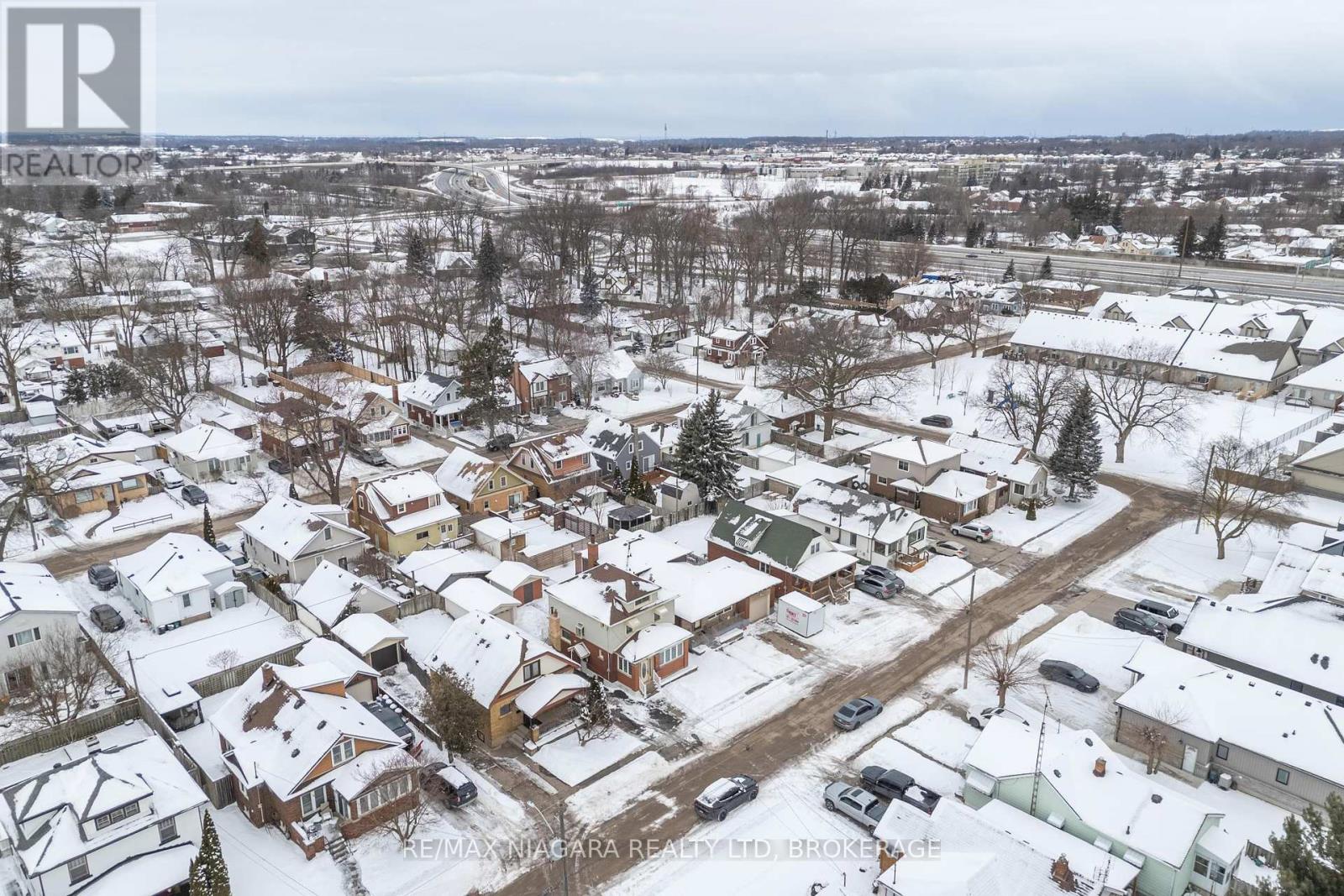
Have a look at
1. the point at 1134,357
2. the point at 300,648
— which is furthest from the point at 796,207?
the point at 300,648

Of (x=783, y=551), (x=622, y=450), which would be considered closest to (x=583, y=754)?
(x=783, y=551)

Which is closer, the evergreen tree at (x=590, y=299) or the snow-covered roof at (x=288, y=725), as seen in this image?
the snow-covered roof at (x=288, y=725)

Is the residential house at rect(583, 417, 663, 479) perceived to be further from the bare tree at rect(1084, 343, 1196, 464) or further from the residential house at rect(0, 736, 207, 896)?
the residential house at rect(0, 736, 207, 896)

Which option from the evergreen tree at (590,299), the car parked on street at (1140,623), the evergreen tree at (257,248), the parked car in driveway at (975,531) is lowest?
the car parked on street at (1140,623)

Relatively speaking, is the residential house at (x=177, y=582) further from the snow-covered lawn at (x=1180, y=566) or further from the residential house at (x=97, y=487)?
the snow-covered lawn at (x=1180, y=566)

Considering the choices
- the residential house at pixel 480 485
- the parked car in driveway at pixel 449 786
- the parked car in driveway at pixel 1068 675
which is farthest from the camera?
the residential house at pixel 480 485

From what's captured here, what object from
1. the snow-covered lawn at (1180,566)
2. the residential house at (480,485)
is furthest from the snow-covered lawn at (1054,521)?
the residential house at (480,485)

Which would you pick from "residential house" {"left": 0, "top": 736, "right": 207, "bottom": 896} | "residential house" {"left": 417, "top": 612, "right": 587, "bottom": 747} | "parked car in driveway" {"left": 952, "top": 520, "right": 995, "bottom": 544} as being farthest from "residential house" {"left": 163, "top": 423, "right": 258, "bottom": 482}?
"parked car in driveway" {"left": 952, "top": 520, "right": 995, "bottom": 544}

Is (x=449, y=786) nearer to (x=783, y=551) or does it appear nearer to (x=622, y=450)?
(x=783, y=551)
